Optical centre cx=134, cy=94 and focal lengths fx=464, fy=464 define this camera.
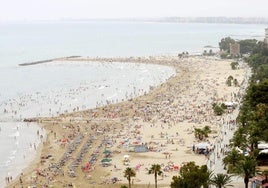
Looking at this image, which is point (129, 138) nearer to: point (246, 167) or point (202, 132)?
point (202, 132)

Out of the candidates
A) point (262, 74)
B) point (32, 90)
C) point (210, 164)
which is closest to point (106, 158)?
point (210, 164)

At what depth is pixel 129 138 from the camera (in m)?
58.3

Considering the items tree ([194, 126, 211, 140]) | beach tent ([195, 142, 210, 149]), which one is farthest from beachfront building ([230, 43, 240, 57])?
beach tent ([195, 142, 210, 149])

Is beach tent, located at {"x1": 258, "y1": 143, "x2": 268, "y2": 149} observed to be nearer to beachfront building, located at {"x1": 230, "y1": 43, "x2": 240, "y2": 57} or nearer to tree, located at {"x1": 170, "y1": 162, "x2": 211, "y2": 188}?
tree, located at {"x1": 170, "y1": 162, "x2": 211, "y2": 188}

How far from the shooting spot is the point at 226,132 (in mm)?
56062

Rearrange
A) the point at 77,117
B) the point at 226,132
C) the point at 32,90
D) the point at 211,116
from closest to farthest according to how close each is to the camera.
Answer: the point at 226,132, the point at 211,116, the point at 77,117, the point at 32,90

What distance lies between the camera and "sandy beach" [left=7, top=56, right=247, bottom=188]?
1784 inches

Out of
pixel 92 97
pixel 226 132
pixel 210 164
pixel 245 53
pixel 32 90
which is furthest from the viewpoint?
pixel 245 53

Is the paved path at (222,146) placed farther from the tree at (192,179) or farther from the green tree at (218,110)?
the tree at (192,179)

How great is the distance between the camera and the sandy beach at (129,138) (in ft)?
149

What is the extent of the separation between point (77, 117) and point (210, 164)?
3201 cm

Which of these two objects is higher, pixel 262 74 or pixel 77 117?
pixel 262 74

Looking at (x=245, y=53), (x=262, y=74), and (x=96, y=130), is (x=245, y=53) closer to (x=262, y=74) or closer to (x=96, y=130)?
(x=262, y=74)

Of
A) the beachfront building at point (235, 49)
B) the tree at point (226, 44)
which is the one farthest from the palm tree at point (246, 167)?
the tree at point (226, 44)
